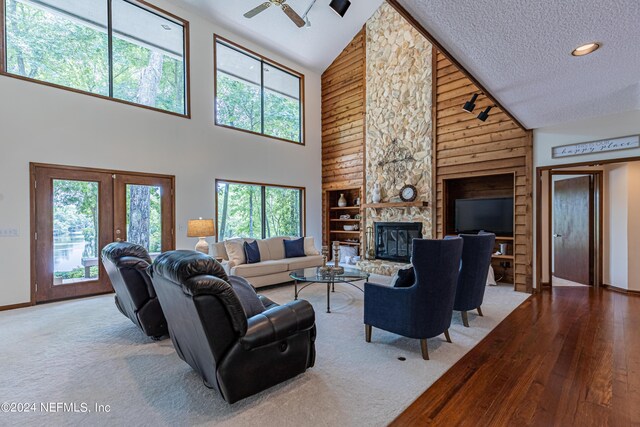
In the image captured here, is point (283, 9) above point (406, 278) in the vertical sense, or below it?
above

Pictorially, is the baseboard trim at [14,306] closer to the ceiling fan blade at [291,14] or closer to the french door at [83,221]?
the french door at [83,221]

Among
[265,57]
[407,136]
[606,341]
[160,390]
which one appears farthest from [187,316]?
[265,57]

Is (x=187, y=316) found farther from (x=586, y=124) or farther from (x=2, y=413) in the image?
(x=586, y=124)

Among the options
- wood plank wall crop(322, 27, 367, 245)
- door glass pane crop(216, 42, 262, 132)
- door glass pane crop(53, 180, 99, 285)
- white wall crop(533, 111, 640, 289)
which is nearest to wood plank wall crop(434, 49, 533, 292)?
white wall crop(533, 111, 640, 289)

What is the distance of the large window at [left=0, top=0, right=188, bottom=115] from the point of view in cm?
444

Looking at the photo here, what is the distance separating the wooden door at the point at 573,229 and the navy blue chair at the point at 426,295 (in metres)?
4.35

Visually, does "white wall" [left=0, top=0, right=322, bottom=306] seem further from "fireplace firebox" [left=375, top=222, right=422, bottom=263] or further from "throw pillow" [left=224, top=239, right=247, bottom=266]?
"fireplace firebox" [left=375, top=222, right=422, bottom=263]

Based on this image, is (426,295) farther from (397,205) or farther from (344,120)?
(344,120)

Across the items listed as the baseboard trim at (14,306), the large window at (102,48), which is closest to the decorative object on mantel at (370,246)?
the large window at (102,48)

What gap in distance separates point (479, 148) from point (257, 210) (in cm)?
483

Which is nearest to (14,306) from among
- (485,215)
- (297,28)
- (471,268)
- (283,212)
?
Result: (283,212)

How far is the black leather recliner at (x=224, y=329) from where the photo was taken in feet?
5.77

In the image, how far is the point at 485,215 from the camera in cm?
585

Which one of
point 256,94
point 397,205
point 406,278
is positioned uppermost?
point 256,94
